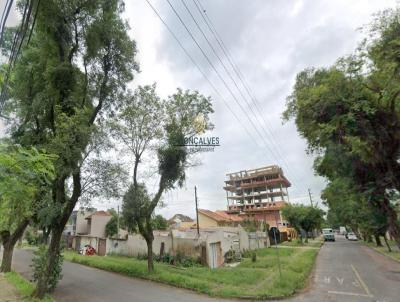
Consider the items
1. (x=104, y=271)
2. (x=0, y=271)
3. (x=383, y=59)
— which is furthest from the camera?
(x=104, y=271)

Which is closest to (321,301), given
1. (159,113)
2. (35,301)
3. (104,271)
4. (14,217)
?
(35,301)

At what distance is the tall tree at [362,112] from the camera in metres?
8.73

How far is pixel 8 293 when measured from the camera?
34.6 ft

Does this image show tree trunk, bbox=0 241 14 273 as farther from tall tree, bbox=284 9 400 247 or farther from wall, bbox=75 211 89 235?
wall, bbox=75 211 89 235

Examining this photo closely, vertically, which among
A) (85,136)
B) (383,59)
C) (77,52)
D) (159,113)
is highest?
(77,52)

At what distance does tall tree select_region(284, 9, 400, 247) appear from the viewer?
8727 mm

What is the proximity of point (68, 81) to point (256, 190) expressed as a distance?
65.6 meters

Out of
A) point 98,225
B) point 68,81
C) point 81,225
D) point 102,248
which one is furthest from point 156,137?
point 81,225

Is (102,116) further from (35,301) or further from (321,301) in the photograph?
(321,301)

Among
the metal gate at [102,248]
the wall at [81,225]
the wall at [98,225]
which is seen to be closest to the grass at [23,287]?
the metal gate at [102,248]

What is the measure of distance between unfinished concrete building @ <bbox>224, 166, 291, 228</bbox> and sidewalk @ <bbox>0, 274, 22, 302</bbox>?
185ft

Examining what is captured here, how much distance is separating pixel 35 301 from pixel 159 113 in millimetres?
10269

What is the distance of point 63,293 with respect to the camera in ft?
36.6

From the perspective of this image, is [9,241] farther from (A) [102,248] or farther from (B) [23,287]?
(A) [102,248]
